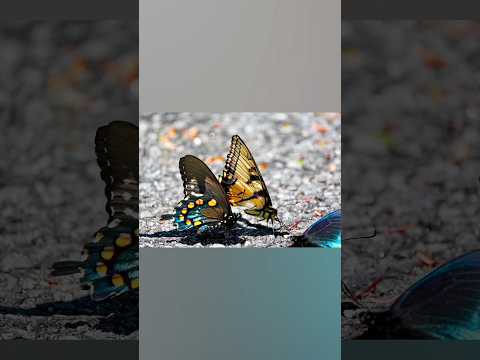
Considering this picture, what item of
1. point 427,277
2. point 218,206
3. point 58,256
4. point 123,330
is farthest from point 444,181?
point 58,256

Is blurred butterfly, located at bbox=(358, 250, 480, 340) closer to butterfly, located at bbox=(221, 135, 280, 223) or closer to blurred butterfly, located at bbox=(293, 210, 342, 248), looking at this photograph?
blurred butterfly, located at bbox=(293, 210, 342, 248)

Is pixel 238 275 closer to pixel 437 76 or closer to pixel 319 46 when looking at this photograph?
pixel 319 46

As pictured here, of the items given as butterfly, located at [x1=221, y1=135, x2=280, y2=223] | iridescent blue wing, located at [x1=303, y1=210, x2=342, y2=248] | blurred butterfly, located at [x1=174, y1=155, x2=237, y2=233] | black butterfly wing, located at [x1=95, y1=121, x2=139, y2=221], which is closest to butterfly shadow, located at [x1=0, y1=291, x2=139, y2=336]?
black butterfly wing, located at [x1=95, y1=121, x2=139, y2=221]

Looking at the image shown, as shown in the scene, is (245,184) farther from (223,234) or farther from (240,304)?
(240,304)

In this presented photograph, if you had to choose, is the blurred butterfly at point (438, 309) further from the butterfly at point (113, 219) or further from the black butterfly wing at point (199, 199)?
the butterfly at point (113, 219)

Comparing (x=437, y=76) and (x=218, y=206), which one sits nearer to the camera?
(x=218, y=206)

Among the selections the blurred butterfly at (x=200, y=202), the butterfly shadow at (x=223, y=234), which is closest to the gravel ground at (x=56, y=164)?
the butterfly shadow at (x=223, y=234)

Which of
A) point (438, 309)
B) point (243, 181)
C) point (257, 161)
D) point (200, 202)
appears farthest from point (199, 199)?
point (438, 309)
